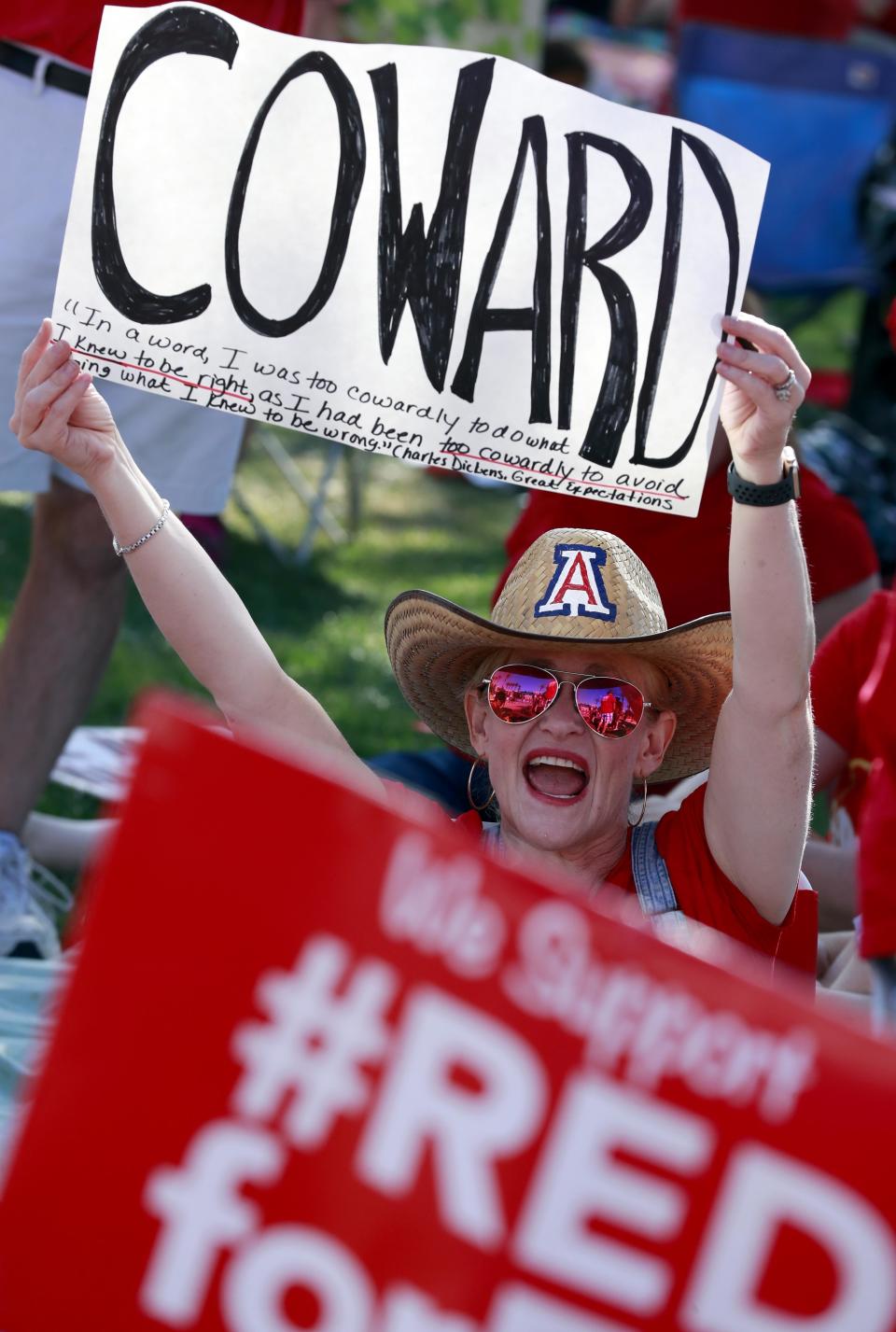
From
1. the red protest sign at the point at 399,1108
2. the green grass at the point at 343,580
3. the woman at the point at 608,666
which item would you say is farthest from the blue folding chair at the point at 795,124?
the red protest sign at the point at 399,1108

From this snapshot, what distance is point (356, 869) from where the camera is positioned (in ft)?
4.44

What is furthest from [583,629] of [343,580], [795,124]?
[795,124]

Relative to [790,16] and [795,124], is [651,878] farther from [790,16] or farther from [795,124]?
[790,16]

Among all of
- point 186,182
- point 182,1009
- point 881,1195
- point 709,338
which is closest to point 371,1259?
point 182,1009

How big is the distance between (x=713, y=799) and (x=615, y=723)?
0.19 meters

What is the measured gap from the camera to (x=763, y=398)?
213 cm

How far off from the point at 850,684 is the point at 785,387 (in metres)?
1.39

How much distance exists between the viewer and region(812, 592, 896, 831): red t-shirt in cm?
341

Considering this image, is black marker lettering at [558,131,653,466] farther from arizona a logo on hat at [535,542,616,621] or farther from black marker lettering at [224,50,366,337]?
black marker lettering at [224,50,366,337]

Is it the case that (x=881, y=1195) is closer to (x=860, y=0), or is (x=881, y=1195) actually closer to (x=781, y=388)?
(x=781, y=388)

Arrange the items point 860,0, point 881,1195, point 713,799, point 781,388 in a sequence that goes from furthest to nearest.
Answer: point 860,0, point 713,799, point 781,388, point 881,1195

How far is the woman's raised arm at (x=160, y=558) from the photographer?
231 cm

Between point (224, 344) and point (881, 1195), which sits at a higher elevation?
point (224, 344)

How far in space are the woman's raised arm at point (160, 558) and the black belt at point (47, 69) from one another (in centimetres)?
95
